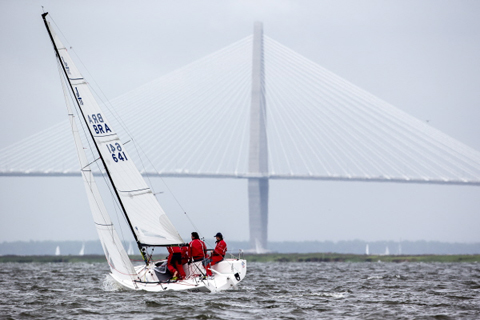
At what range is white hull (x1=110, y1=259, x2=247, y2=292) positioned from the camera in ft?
45.2

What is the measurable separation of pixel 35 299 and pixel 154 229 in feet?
8.60

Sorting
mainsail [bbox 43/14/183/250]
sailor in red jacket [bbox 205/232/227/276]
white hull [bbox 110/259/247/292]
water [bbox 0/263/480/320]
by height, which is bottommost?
water [bbox 0/263/480/320]

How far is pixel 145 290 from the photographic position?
45.6 feet

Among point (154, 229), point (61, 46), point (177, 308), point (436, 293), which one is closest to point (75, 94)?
point (61, 46)

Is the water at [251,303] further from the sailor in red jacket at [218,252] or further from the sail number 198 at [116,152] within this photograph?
the sail number 198 at [116,152]

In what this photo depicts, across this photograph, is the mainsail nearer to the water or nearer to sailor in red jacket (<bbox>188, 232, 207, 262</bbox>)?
sailor in red jacket (<bbox>188, 232, 207, 262</bbox>)

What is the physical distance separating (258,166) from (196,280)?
3703 centimetres

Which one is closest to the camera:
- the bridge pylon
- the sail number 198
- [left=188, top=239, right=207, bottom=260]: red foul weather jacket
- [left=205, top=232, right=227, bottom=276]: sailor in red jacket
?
[left=188, top=239, right=207, bottom=260]: red foul weather jacket

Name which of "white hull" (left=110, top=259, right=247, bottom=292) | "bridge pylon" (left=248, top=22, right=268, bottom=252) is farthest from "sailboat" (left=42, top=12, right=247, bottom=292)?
"bridge pylon" (left=248, top=22, right=268, bottom=252)

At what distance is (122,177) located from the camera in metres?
14.2

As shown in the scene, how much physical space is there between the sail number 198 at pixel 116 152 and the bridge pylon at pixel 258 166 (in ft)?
119

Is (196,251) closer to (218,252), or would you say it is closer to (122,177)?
(218,252)

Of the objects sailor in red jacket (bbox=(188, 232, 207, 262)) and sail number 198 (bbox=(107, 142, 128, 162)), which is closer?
sailor in red jacket (bbox=(188, 232, 207, 262))

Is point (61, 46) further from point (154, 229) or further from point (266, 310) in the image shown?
point (266, 310)
